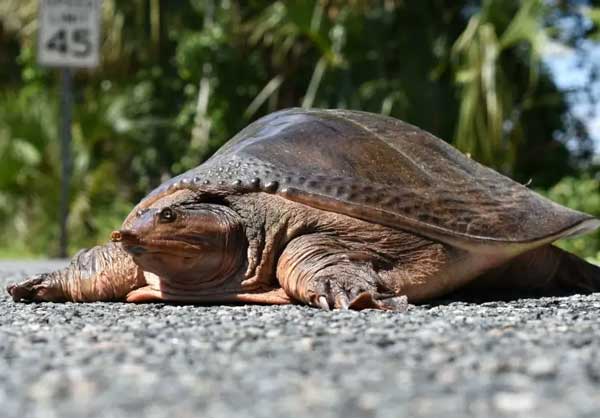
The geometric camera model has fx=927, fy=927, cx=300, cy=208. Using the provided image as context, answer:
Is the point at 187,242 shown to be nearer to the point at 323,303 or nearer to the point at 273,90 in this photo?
the point at 323,303

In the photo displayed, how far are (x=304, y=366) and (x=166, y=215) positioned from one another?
4.55 ft

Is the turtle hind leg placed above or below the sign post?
below

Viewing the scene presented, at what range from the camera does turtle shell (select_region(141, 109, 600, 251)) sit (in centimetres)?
334

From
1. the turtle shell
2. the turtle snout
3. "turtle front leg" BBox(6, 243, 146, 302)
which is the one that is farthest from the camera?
"turtle front leg" BBox(6, 243, 146, 302)

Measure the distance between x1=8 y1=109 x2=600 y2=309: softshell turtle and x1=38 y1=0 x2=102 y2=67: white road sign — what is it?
568 cm

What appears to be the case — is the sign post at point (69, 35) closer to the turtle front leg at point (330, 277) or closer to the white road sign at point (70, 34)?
the white road sign at point (70, 34)

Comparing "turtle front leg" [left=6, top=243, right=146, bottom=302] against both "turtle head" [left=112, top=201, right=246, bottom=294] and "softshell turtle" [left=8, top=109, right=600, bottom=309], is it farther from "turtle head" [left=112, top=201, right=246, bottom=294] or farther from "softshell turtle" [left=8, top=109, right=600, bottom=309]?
"turtle head" [left=112, top=201, right=246, bottom=294]

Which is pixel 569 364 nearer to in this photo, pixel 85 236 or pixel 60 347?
pixel 60 347

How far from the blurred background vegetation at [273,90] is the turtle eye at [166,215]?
7.29 meters

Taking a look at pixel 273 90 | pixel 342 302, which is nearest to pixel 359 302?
pixel 342 302

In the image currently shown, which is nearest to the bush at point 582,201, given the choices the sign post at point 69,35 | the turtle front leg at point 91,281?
the sign post at point 69,35

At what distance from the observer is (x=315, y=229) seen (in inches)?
131

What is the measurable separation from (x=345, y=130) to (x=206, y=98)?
9.50m

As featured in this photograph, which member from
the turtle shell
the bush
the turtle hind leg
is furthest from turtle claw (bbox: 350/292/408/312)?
the bush
